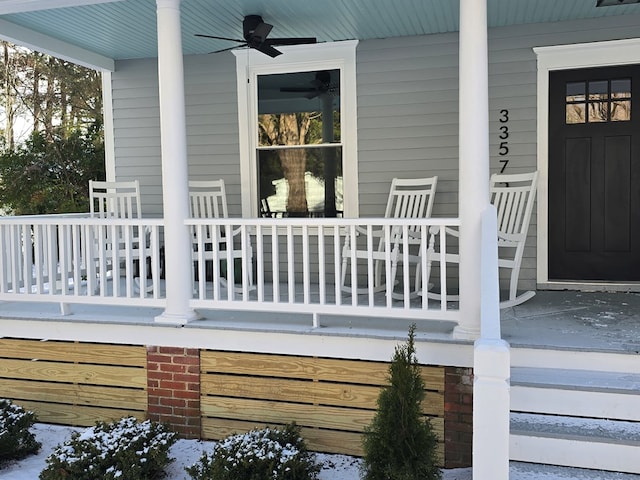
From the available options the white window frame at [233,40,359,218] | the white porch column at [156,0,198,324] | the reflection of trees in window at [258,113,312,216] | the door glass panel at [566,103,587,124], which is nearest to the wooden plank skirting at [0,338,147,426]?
the white porch column at [156,0,198,324]

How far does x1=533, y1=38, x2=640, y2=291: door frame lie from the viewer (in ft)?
14.9

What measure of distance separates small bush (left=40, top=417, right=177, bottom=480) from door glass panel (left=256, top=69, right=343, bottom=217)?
2.61 metres

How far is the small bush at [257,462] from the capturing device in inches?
116

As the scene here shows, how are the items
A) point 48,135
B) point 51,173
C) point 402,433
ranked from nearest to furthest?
point 402,433 < point 51,173 < point 48,135

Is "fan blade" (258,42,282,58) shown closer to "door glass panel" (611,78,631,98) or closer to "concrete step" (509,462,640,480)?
"door glass panel" (611,78,631,98)

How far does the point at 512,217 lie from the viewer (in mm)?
4410

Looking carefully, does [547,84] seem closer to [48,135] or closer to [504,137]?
[504,137]

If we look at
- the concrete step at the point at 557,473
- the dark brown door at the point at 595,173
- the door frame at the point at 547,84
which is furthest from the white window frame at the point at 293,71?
the concrete step at the point at 557,473

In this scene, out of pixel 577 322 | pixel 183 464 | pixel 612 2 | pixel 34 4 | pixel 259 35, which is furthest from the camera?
pixel 259 35

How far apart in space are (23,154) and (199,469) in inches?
390

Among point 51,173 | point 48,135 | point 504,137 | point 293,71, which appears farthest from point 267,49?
point 48,135

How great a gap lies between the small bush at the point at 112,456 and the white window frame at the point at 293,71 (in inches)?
101

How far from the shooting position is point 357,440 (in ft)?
11.1

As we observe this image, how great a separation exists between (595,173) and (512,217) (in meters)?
0.91
